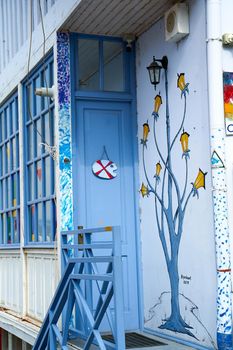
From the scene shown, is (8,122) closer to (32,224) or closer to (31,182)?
(31,182)

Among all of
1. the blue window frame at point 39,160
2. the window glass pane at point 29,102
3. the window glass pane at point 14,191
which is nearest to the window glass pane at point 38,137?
the blue window frame at point 39,160

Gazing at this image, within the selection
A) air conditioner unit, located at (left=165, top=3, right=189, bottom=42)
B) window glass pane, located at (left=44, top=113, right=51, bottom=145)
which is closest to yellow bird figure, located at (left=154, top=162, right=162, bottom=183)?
air conditioner unit, located at (left=165, top=3, right=189, bottom=42)

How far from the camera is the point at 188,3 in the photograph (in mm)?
5668

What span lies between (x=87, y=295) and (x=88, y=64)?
2.51 m

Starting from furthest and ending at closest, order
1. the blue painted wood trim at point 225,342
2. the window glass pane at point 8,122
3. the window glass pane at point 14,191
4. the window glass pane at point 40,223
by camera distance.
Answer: the window glass pane at point 8,122 → the window glass pane at point 14,191 → the window glass pane at point 40,223 → the blue painted wood trim at point 225,342

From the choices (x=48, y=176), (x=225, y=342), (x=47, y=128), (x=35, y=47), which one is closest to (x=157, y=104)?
(x=47, y=128)

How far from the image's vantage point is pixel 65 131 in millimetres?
6418

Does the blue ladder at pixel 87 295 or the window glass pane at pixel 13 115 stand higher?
the window glass pane at pixel 13 115

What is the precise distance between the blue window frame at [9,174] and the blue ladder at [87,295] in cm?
224

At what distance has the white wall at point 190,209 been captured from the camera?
5.30 m

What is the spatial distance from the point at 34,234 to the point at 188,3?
337 cm

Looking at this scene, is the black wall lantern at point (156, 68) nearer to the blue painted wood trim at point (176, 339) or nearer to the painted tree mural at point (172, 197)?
the painted tree mural at point (172, 197)

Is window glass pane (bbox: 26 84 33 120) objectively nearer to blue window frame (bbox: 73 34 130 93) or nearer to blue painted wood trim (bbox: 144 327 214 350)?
blue window frame (bbox: 73 34 130 93)

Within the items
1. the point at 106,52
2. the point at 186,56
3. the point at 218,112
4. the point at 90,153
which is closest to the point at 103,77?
the point at 106,52
